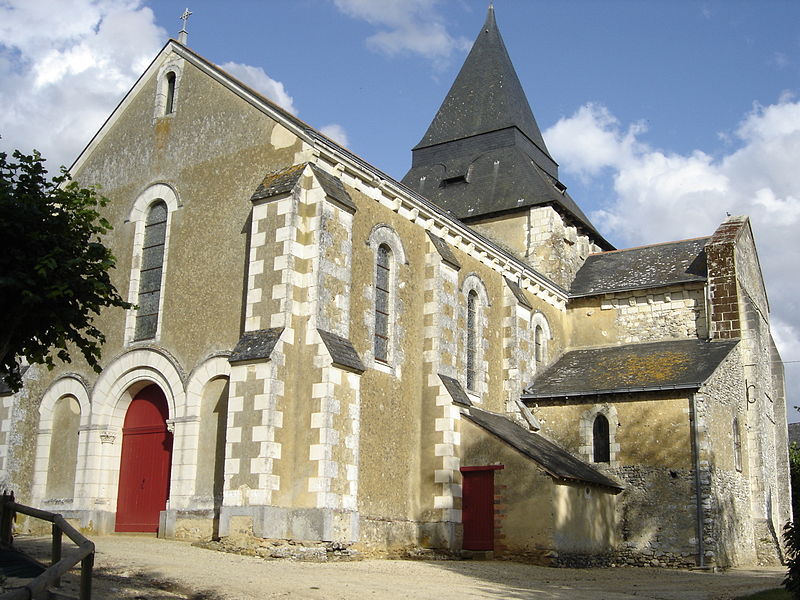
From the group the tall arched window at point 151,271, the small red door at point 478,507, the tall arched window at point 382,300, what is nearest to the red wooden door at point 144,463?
the tall arched window at point 151,271

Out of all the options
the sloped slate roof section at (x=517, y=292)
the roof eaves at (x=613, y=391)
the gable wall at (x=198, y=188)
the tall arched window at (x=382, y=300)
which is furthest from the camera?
→ the sloped slate roof section at (x=517, y=292)

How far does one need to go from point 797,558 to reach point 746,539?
13.1 metres

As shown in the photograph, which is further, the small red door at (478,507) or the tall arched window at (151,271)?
the small red door at (478,507)

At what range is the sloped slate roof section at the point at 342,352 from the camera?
1559cm

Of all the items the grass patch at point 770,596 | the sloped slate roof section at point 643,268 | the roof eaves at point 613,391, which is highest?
the sloped slate roof section at point 643,268

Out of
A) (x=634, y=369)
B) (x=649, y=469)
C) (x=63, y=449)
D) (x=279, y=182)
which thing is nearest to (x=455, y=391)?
(x=649, y=469)

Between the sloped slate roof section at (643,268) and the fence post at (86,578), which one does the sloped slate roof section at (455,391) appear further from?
the fence post at (86,578)

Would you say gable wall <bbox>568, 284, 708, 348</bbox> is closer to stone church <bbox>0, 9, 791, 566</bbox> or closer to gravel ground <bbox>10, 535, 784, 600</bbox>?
stone church <bbox>0, 9, 791, 566</bbox>

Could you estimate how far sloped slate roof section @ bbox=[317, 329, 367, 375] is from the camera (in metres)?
15.6

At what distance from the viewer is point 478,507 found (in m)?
18.8

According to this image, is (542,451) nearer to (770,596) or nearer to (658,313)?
(658,313)

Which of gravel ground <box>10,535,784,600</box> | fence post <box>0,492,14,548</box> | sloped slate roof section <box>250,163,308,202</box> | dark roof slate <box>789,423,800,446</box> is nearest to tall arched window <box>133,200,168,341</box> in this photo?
sloped slate roof section <box>250,163,308,202</box>

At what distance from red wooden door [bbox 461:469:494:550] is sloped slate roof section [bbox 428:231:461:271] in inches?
188

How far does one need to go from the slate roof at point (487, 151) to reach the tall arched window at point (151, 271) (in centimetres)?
1358
